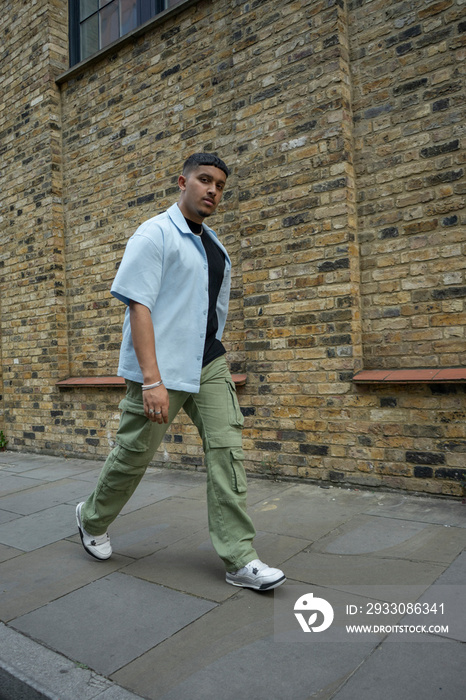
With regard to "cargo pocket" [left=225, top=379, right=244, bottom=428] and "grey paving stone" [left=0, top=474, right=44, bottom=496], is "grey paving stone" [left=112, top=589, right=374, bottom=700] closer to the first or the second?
"cargo pocket" [left=225, top=379, right=244, bottom=428]

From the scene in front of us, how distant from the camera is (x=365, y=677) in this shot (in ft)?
5.77

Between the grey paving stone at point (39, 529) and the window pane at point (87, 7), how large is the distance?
6.19m

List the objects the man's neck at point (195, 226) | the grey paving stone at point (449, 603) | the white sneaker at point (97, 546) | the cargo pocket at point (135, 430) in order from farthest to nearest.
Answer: the white sneaker at point (97, 546), the man's neck at point (195, 226), the cargo pocket at point (135, 430), the grey paving stone at point (449, 603)

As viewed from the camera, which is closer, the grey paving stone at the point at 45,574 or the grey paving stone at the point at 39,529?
the grey paving stone at the point at 45,574

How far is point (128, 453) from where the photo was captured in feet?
8.66

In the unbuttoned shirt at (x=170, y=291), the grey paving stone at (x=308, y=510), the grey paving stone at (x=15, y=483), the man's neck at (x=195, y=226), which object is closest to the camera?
the unbuttoned shirt at (x=170, y=291)

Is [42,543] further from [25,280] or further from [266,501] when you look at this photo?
[25,280]

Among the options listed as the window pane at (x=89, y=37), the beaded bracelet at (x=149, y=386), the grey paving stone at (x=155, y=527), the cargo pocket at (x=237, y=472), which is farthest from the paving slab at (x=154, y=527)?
the window pane at (x=89, y=37)

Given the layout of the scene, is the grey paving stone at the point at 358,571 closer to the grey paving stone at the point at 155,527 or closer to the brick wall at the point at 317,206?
the grey paving stone at the point at 155,527

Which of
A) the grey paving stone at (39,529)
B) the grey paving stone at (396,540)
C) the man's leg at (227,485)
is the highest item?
the man's leg at (227,485)

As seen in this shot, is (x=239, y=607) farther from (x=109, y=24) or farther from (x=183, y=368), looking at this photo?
(x=109, y=24)

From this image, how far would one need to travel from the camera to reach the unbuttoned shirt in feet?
8.16

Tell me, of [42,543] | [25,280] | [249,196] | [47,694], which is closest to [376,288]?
[249,196]

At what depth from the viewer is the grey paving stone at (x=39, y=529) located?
334 cm
